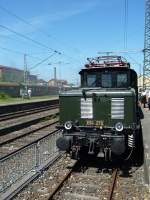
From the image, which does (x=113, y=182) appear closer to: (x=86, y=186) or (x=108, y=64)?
(x=86, y=186)

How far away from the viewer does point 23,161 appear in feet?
34.1

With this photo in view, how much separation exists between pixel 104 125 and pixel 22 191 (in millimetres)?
3349

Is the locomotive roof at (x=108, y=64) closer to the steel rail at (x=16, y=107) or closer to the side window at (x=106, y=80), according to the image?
the side window at (x=106, y=80)

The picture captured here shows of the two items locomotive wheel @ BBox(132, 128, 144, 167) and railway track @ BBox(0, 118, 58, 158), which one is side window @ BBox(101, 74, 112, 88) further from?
railway track @ BBox(0, 118, 58, 158)

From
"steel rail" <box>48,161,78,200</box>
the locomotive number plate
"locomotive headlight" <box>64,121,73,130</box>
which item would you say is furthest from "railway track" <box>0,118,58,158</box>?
the locomotive number plate

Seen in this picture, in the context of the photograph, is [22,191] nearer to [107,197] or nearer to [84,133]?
[107,197]

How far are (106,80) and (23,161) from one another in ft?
13.5

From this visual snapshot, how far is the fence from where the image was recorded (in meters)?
9.33

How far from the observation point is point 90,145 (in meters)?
11.3

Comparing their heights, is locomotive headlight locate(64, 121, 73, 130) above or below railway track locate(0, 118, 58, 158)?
above

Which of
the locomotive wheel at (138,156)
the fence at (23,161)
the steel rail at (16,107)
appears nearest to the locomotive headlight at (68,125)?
the fence at (23,161)

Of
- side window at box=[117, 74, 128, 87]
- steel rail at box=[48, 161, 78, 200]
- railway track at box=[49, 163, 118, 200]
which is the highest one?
side window at box=[117, 74, 128, 87]

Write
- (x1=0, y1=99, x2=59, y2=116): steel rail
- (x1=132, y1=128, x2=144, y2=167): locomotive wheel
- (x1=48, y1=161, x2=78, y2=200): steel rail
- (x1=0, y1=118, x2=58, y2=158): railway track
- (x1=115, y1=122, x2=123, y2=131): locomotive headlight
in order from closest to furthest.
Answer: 1. (x1=48, y1=161, x2=78, y2=200): steel rail
2. (x1=115, y1=122, x2=123, y2=131): locomotive headlight
3. (x1=132, y1=128, x2=144, y2=167): locomotive wheel
4. (x1=0, y1=118, x2=58, y2=158): railway track
5. (x1=0, y1=99, x2=59, y2=116): steel rail

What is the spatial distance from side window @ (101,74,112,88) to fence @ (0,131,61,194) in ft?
8.40
